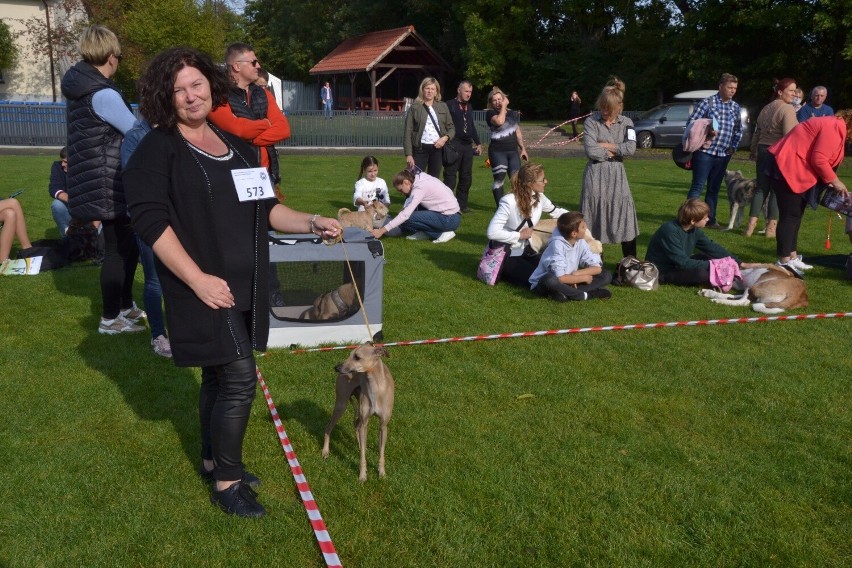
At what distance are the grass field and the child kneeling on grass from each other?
26 cm

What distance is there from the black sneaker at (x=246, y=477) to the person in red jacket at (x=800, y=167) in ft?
20.6

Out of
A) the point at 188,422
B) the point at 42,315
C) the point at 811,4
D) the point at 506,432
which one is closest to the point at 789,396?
the point at 506,432

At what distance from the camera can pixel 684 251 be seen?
821 centimetres

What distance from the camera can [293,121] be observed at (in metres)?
27.8

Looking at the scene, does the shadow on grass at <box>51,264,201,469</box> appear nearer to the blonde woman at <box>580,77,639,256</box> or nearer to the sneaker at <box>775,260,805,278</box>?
the blonde woman at <box>580,77,639,256</box>

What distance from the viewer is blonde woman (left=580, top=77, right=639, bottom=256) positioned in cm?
843

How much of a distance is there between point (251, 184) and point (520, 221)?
5067 millimetres

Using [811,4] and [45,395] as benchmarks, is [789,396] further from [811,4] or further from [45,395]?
[811,4]

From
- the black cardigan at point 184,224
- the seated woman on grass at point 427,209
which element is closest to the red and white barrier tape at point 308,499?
the black cardigan at point 184,224

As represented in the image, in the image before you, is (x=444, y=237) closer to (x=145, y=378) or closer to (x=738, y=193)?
(x=738, y=193)

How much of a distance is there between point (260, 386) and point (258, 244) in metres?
1.96

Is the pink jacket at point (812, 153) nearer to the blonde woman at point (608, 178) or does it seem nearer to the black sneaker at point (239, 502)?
the blonde woman at point (608, 178)

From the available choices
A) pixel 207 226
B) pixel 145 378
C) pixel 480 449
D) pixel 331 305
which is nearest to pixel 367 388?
pixel 480 449

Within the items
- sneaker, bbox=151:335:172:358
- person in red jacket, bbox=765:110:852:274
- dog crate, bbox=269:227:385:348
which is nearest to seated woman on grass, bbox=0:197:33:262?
sneaker, bbox=151:335:172:358
